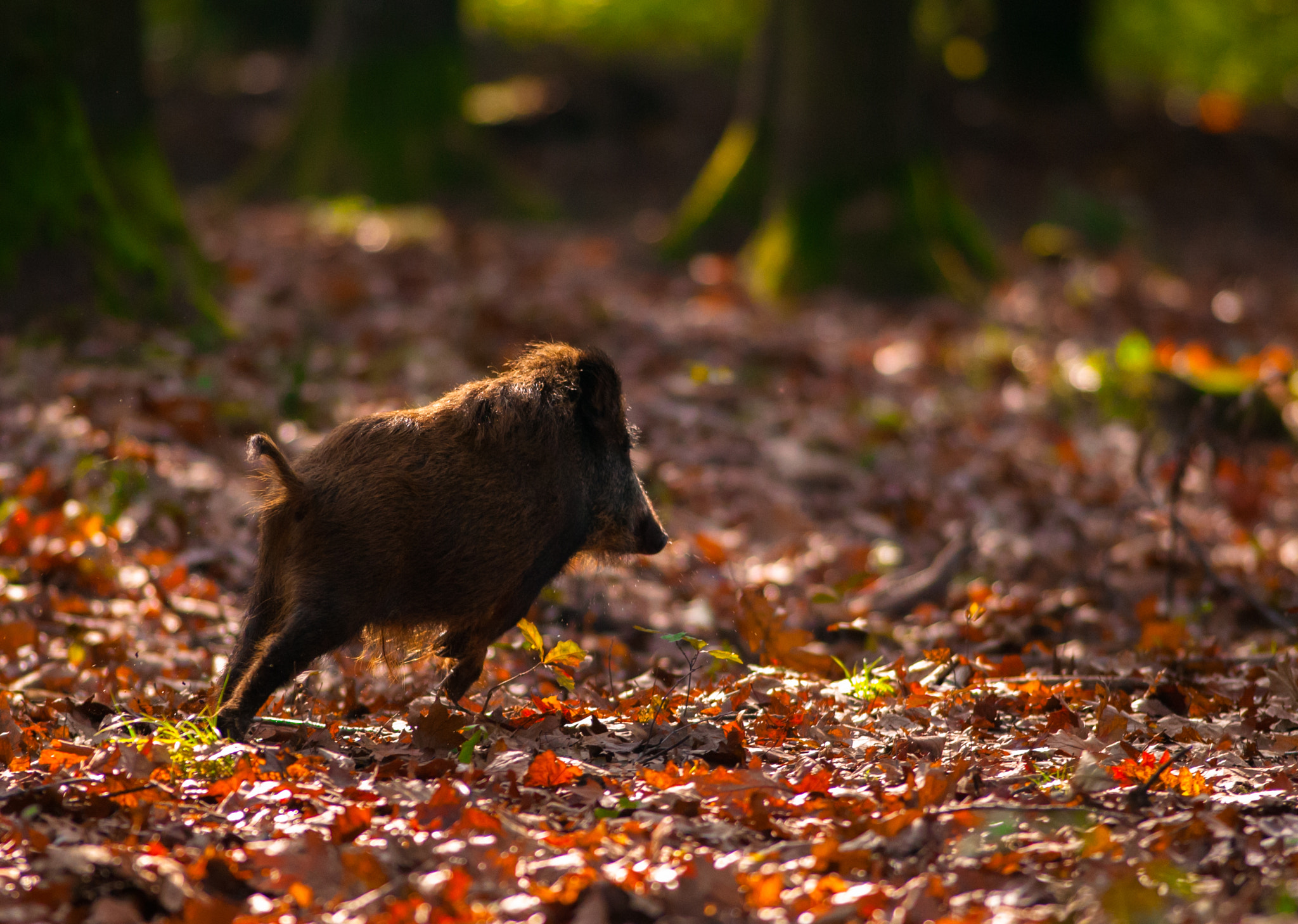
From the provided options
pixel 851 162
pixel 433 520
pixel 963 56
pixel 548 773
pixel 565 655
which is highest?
pixel 963 56

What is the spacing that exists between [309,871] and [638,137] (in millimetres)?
18040

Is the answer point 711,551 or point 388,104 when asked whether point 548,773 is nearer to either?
point 711,551

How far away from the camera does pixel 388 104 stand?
13969 mm

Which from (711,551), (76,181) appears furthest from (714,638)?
(76,181)

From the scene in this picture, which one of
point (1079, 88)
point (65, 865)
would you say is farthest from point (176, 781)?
point (1079, 88)

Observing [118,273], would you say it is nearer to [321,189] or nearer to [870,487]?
[870,487]

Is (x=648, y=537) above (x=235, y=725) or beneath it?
above

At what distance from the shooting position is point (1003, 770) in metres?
3.65

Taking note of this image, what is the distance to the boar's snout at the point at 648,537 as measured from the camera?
4.20 metres

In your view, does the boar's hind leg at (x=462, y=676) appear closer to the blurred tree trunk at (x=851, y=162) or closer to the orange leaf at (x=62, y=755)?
the orange leaf at (x=62, y=755)

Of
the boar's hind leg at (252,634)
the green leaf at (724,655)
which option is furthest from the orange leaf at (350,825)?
the green leaf at (724,655)

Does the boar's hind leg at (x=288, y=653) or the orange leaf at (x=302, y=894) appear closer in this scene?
the orange leaf at (x=302, y=894)

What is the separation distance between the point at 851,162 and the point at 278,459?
9.37 m

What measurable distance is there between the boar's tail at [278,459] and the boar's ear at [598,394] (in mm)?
956
